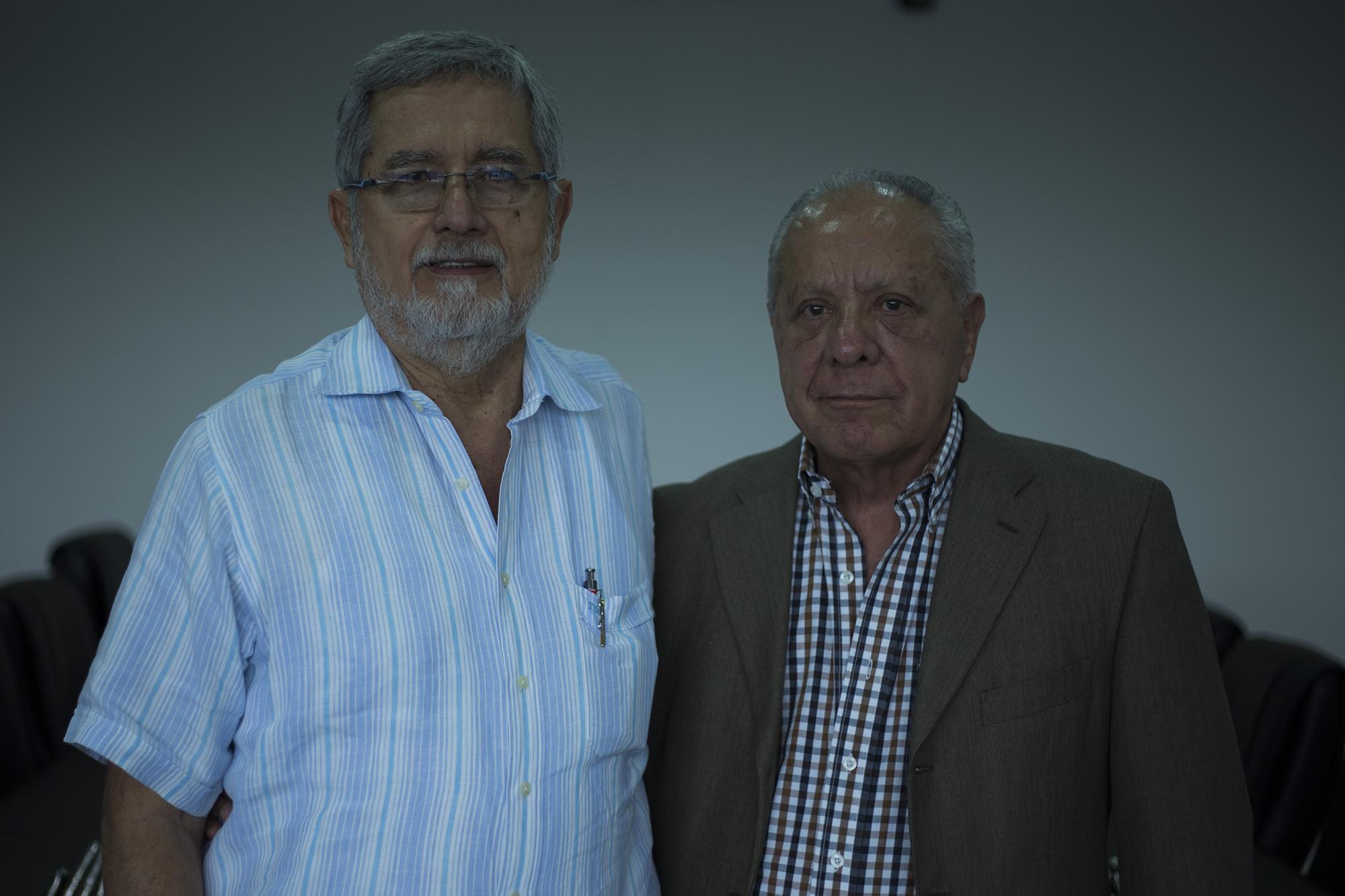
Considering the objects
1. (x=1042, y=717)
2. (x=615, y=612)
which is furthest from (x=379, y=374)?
(x=1042, y=717)

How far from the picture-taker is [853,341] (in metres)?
1.80

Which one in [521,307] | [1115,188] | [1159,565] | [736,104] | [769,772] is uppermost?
[736,104]

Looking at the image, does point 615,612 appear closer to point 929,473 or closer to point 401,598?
point 401,598

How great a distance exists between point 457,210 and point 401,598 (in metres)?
0.55

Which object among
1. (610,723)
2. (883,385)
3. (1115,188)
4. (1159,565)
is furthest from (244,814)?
(1115,188)

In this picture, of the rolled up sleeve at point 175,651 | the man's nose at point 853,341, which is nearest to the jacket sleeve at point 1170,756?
the man's nose at point 853,341

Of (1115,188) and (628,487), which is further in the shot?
(1115,188)

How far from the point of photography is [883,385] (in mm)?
1808

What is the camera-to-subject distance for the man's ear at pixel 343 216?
1.74 meters

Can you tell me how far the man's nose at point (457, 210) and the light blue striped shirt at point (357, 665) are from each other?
0.22m

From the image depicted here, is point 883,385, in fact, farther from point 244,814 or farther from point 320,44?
point 320,44

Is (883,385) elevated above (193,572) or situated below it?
above

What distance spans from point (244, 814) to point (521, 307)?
0.81 metres

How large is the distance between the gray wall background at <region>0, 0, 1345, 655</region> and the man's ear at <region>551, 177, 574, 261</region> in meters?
2.64
